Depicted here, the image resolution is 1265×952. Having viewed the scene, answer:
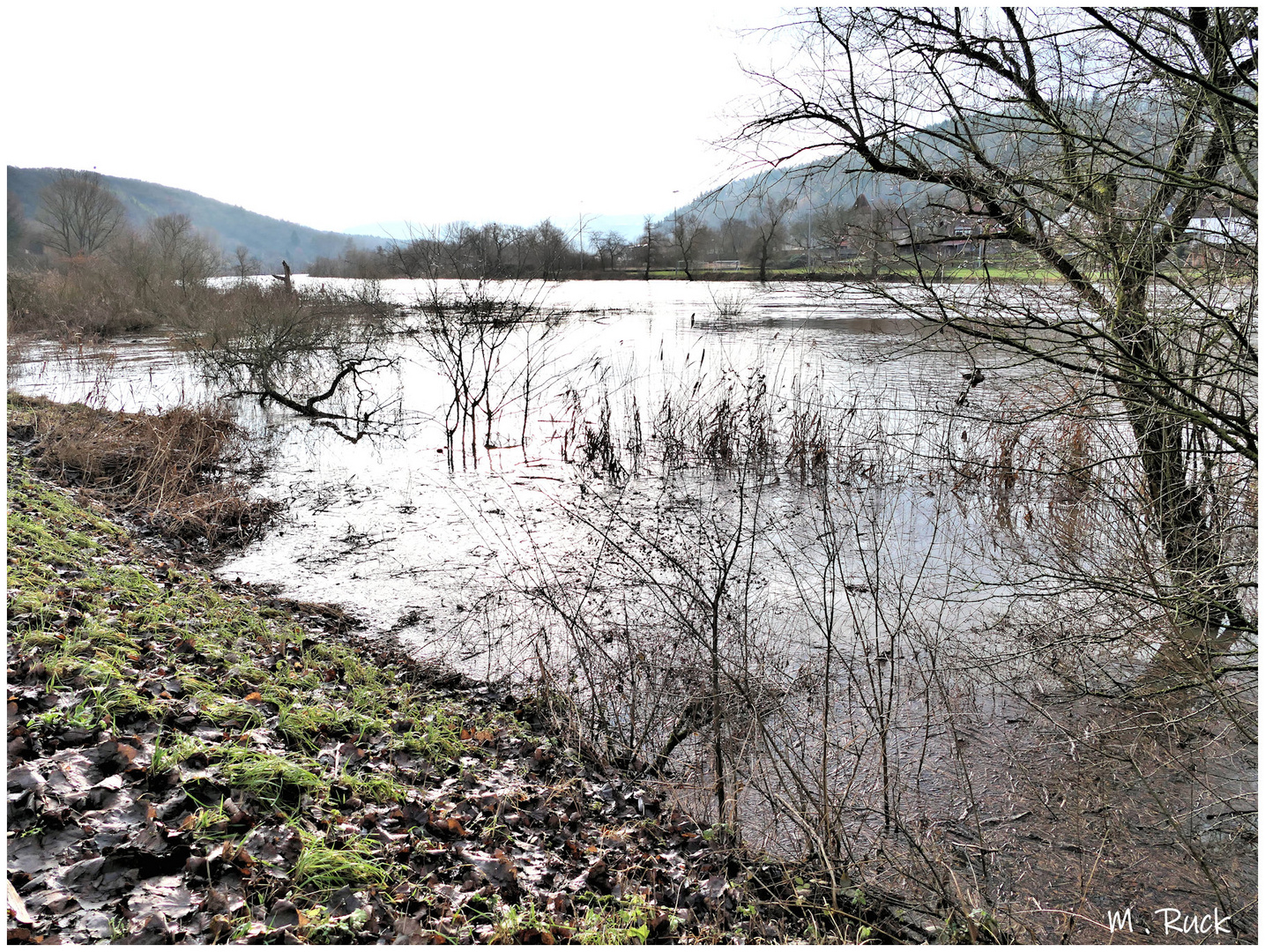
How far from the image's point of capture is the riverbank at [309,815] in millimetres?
2645

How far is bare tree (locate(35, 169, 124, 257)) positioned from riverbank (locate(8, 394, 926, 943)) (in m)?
47.2

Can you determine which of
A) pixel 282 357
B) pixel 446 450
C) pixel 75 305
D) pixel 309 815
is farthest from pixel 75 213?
pixel 309 815

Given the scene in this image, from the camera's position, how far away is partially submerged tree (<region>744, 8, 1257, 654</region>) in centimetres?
359

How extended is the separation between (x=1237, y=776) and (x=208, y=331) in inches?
687

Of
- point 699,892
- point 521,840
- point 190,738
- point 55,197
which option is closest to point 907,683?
point 699,892

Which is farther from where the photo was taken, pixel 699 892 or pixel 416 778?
pixel 416 778

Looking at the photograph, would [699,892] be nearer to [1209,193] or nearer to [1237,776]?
[1237,776]

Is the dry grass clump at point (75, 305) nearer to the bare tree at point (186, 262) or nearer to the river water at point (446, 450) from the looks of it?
the bare tree at point (186, 262)

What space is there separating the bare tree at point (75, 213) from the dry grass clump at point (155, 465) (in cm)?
3898

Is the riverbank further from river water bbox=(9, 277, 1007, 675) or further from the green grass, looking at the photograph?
river water bbox=(9, 277, 1007, 675)

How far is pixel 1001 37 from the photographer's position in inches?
222

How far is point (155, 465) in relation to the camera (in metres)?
9.23

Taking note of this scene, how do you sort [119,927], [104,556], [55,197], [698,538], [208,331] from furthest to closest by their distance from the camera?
[55,197], [208,331], [698,538], [104,556], [119,927]

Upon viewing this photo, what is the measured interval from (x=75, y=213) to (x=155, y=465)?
46.8 m
